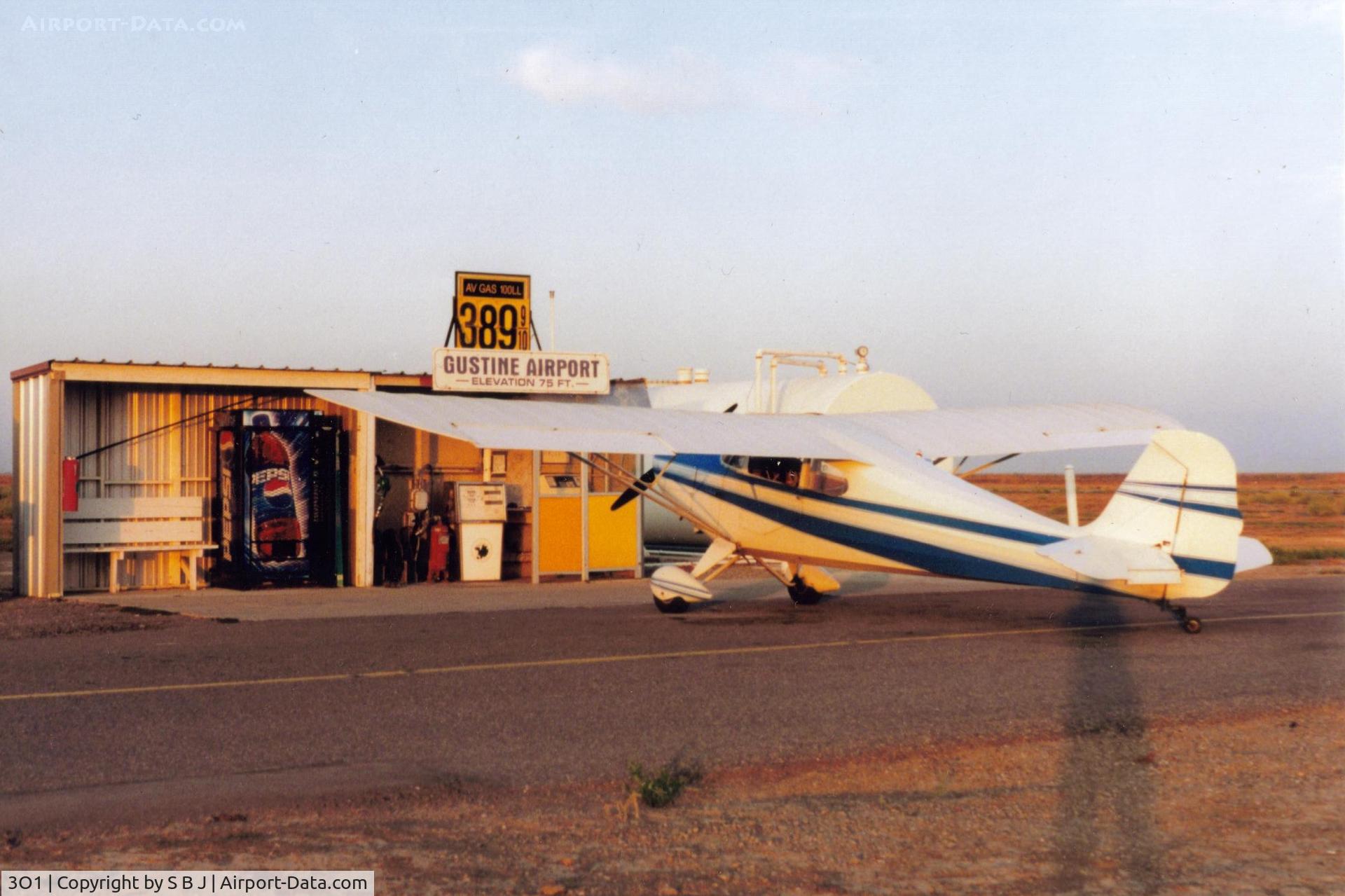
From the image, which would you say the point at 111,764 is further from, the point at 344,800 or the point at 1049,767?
the point at 1049,767

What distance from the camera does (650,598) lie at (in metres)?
18.5

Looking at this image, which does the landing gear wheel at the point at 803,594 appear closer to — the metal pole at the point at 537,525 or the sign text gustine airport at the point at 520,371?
the metal pole at the point at 537,525

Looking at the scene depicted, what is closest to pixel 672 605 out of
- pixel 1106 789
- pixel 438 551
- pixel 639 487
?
pixel 639 487

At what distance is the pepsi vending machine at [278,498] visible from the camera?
64.3ft

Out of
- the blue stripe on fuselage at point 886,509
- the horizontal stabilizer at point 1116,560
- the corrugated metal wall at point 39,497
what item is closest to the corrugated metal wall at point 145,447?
the corrugated metal wall at point 39,497

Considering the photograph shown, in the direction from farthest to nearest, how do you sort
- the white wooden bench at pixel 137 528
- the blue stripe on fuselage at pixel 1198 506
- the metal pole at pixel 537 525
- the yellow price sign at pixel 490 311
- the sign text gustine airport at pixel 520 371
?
the yellow price sign at pixel 490 311, the metal pole at pixel 537 525, the sign text gustine airport at pixel 520 371, the white wooden bench at pixel 137 528, the blue stripe on fuselage at pixel 1198 506

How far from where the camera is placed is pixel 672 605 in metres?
16.0

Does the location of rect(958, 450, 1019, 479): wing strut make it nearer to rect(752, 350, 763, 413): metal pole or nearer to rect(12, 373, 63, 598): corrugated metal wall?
rect(752, 350, 763, 413): metal pole

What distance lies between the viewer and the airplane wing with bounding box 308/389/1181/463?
13.5 metres

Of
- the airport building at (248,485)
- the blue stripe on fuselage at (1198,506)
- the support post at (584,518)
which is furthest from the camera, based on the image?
the support post at (584,518)

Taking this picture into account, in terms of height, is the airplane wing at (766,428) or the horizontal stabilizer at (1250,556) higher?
the airplane wing at (766,428)

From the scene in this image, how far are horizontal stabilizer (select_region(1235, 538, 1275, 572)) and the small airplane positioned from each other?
30mm

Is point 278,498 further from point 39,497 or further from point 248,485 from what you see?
point 39,497

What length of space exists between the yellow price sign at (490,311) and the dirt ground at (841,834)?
15.6m
